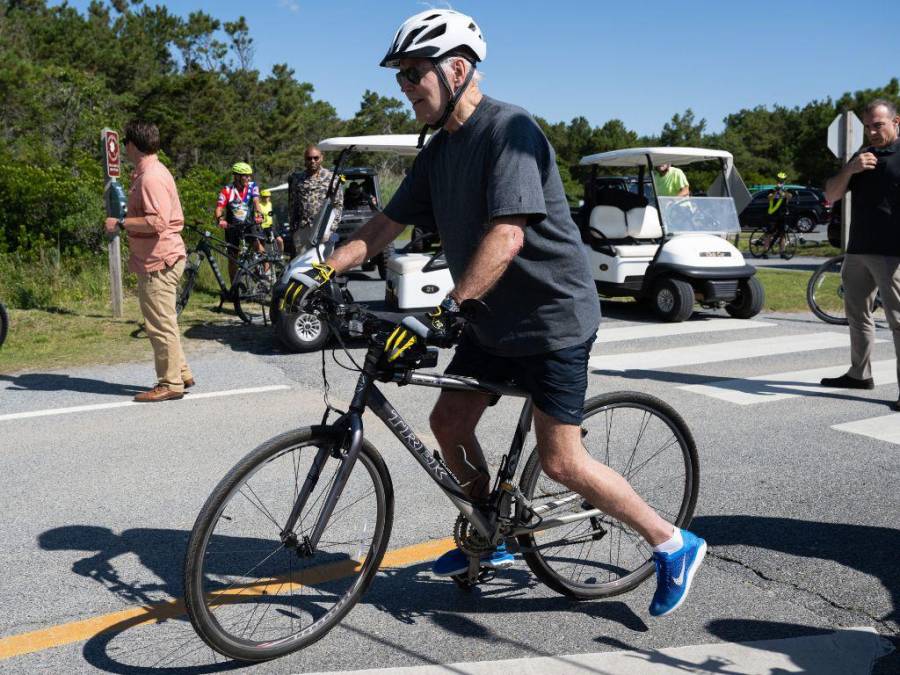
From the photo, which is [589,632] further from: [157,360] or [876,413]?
[157,360]

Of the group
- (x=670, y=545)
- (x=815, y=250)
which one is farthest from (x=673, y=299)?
(x=815, y=250)

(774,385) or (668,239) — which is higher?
(668,239)

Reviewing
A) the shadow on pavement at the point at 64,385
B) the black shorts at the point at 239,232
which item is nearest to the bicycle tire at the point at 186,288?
the black shorts at the point at 239,232

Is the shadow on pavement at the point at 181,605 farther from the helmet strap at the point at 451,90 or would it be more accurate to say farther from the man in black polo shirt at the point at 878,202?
the man in black polo shirt at the point at 878,202

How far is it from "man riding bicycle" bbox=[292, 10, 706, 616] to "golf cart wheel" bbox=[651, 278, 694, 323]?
24.4 feet

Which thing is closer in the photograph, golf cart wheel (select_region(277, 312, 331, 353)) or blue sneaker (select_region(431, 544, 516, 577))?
blue sneaker (select_region(431, 544, 516, 577))

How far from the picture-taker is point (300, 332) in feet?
27.6

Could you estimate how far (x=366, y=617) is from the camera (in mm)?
3289

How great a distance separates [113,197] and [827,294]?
333 inches

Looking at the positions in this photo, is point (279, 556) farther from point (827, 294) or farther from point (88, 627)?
point (827, 294)

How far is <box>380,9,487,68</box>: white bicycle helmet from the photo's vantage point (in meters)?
2.76

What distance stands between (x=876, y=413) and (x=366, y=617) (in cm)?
458

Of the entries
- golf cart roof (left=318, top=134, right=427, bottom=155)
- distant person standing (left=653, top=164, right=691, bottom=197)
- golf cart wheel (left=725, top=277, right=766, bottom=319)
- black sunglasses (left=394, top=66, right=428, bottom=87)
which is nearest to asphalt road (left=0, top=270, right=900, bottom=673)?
black sunglasses (left=394, top=66, right=428, bottom=87)

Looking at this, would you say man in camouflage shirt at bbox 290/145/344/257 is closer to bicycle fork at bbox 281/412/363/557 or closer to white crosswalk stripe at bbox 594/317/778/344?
white crosswalk stripe at bbox 594/317/778/344
